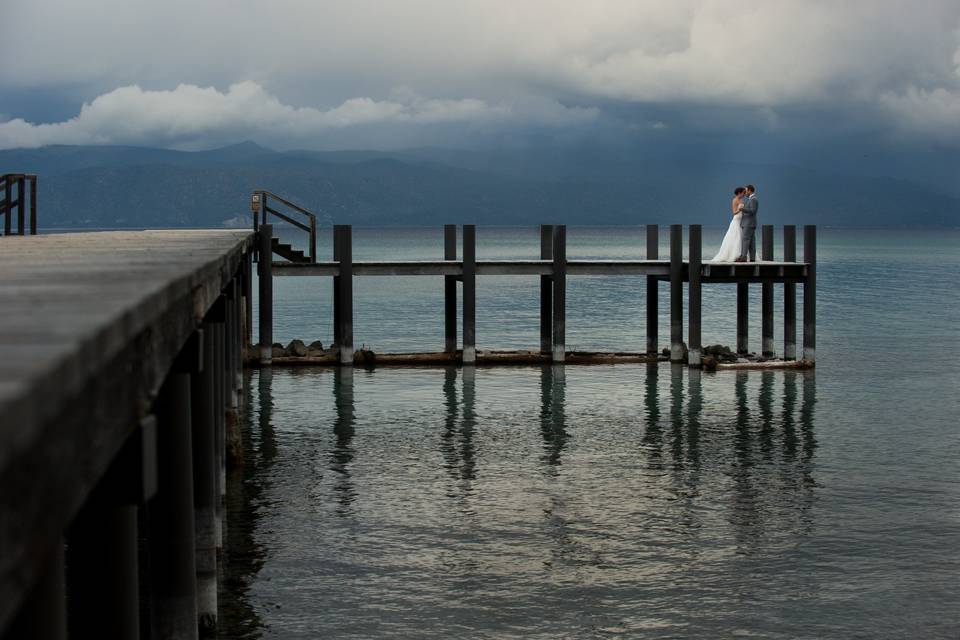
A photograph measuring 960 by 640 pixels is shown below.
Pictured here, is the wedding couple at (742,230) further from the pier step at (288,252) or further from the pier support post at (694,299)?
the pier step at (288,252)

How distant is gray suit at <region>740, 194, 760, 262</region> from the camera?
103ft

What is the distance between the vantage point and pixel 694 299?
104 ft

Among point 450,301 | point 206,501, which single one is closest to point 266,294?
point 450,301

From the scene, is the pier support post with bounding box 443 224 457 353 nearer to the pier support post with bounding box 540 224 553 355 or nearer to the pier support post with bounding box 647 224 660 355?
the pier support post with bounding box 540 224 553 355

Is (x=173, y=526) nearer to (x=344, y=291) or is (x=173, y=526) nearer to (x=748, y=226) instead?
(x=344, y=291)

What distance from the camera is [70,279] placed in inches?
231

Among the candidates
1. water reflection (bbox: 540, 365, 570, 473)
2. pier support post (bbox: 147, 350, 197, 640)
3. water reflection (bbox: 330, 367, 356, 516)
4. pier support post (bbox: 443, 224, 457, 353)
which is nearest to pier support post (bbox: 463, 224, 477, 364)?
pier support post (bbox: 443, 224, 457, 353)

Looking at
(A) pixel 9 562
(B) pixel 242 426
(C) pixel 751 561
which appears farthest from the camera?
(B) pixel 242 426

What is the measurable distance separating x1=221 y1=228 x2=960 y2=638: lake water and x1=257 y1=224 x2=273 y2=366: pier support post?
0.82 m

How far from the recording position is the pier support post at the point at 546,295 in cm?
3384

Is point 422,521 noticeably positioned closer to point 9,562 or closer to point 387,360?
point 9,562

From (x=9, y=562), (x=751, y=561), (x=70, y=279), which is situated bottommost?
(x=751, y=561)

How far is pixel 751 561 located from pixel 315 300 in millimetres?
66378

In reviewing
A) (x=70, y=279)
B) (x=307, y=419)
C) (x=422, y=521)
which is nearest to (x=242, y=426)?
(x=307, y=419)
